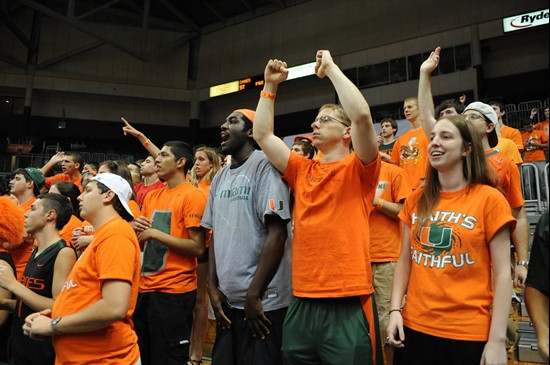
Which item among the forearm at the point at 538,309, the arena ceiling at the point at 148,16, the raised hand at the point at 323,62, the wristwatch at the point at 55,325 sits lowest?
the wristwatch at the point at 55,325

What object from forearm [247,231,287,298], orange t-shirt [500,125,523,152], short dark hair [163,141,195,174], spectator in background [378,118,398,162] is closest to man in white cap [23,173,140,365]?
forearm [247,231,287,298]

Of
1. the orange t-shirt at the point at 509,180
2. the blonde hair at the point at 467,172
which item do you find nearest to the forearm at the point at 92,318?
the blonde hair at the point at 467,172

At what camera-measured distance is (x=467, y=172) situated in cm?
212

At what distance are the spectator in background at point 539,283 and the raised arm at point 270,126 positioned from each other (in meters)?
1.39

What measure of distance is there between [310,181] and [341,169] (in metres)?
0.19

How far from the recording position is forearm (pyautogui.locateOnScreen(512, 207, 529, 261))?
2.58 metres

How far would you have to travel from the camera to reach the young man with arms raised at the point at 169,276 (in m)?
3.12

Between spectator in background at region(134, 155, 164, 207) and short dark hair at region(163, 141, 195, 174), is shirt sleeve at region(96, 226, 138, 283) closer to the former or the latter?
short dark hair at region(163, 141, 195, 174)

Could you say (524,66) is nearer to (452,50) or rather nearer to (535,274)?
(452,50)

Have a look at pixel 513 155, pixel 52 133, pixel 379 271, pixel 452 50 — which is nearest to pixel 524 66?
pixel 452 50

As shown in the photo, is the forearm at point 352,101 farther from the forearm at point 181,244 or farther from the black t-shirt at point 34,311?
the black t-shirt at point 34,311

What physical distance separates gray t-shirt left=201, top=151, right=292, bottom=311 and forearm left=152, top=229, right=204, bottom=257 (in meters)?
0.58

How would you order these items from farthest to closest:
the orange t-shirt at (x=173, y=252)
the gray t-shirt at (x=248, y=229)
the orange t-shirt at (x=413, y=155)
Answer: the orange t-shirt at (x=413, y=155)
the orange t-shirt at (x=173, y=252)
the gray t-shirt at (x=248, y=229)

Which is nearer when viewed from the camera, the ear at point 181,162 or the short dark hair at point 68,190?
the ear at point 181,162
